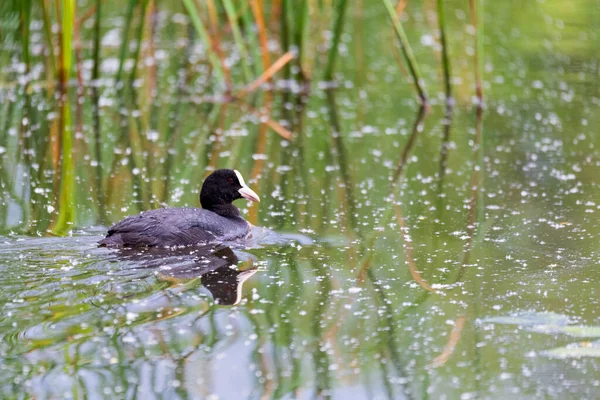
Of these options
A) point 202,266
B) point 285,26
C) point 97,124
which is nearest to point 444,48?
point 285,26

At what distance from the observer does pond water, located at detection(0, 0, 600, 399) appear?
4.75 m

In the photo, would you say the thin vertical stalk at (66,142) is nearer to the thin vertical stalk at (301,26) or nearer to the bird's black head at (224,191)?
the bird's black head at (224,191)

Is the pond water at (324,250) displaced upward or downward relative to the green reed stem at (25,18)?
downward

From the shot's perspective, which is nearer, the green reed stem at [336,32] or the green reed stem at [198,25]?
the green reed stem at [198,25]

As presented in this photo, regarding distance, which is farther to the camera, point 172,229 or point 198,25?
point 198,25

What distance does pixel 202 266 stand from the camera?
6305mm

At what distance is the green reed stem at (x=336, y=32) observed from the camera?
1105 cm

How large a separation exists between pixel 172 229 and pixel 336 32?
5.40 m

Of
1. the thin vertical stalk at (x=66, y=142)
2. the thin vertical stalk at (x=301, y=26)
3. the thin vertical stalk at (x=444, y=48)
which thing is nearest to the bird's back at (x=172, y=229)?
the thin vertical stalk at (x=66, y=142)

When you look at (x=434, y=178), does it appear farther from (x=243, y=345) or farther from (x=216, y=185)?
(x=243, y=345)

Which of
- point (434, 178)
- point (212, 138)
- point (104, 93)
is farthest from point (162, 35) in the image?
point (434, 178)

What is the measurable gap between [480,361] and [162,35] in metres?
12.0

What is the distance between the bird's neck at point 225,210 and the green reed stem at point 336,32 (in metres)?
4.39

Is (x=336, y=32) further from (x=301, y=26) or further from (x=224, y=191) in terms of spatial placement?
(x=224, y=191)
